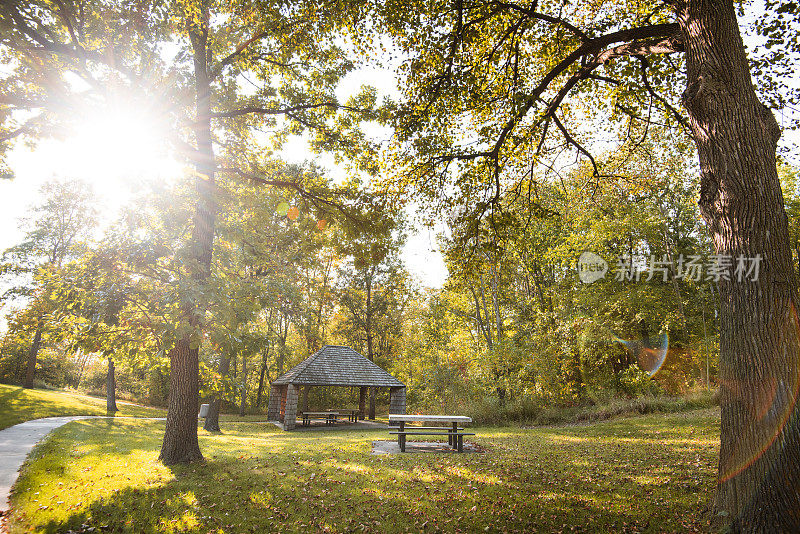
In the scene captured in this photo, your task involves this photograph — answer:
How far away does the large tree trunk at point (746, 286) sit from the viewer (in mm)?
3396

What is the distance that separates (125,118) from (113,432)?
10.7 metres

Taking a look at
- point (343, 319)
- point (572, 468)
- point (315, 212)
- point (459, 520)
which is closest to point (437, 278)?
point (343, 319)

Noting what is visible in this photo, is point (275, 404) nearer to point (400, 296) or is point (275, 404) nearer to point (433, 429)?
point (400, 296)

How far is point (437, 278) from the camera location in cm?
2794

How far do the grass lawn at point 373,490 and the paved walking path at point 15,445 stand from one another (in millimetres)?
209

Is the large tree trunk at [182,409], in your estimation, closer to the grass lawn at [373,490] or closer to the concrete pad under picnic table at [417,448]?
the grass lawn at [373,490]

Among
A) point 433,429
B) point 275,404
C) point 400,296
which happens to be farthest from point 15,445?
point 400,296

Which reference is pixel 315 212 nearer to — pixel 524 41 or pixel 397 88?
pixel 397 88

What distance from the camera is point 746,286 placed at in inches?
147

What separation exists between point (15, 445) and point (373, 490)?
9699 millimetres
